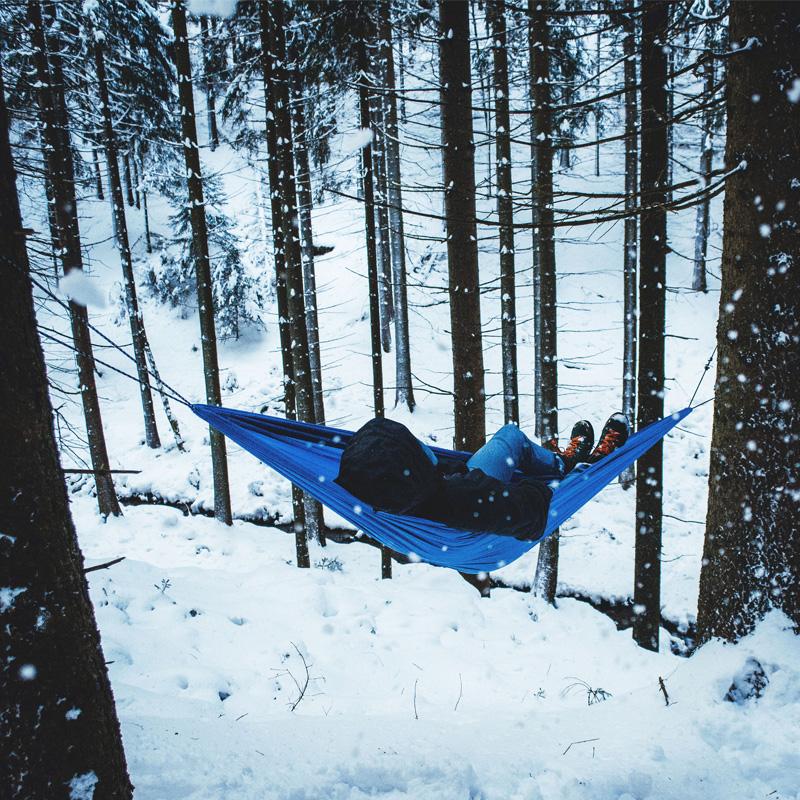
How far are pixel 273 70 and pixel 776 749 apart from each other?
595cm

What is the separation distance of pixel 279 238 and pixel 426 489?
13.7ft

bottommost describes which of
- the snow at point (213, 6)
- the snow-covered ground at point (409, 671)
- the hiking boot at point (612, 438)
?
the snow-covered ground at point (409, 671)

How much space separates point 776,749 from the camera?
6.00 feet

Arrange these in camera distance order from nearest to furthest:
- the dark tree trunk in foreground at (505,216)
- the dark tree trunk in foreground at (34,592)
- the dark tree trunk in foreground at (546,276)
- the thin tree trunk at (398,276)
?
1. the dark tree trunk in foreground at (34,592)
2. the dark tree trunk in foreground at (546,276)
3. the dark tree trunk in foreground at (505,216)
4. the thin tree trunk at (398,276)

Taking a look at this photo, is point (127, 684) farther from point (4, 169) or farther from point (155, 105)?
point (155, 105)

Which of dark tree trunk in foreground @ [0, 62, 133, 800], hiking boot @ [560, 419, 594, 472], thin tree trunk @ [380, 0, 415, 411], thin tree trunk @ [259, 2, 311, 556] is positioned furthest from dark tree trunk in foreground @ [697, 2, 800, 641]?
thin tree trunk @ [380, 0, 415, 411]

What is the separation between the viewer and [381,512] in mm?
2586

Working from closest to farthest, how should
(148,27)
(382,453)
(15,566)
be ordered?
(15,566) → (382,453) → (148,27)

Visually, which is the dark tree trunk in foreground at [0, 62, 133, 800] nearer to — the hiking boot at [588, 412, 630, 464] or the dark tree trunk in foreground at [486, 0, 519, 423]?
the hiking boot at [588, 412, 630, 464]

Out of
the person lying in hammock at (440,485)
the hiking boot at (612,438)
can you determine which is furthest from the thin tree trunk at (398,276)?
the person lying in hammock at (440,485)

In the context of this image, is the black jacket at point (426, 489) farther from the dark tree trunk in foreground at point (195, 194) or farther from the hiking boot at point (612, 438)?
the dark tree trunk in foreground at point (195, 194)

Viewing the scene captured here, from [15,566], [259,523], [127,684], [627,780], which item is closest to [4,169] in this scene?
[15,566]

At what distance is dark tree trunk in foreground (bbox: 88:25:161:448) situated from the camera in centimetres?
696

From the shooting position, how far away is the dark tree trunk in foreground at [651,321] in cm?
321
